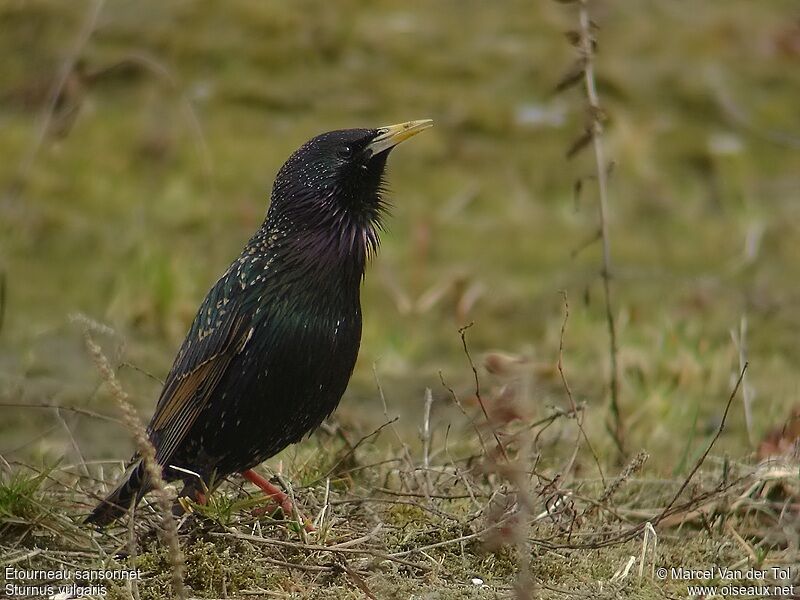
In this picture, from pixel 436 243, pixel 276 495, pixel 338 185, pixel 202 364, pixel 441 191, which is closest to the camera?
pixel 276 495

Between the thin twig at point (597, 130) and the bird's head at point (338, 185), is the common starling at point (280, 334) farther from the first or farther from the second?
the thin twig at point (597, 130)

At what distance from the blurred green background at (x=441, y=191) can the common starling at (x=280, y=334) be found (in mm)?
744

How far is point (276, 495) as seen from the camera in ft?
13.1

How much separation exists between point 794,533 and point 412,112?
587 cm

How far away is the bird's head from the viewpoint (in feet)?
14.1

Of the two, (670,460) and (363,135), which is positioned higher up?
(363,135)

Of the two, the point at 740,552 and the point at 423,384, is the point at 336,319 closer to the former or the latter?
the point at 740,552


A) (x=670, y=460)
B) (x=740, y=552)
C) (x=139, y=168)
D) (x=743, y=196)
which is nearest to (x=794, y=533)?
(x=740, y=552)

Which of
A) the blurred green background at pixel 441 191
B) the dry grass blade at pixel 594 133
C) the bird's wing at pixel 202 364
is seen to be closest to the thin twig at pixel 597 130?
the dry grass blade at pixel 594 133

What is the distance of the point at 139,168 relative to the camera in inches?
340

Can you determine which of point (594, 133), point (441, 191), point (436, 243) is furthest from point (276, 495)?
A: point (441, 191)

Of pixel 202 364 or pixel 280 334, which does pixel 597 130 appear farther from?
pixel 202 364

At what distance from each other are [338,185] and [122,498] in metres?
1.25

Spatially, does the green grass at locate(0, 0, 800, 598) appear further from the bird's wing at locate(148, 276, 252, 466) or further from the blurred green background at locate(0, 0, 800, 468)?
the bird's wing at locate(148, 276, 252, 466)
